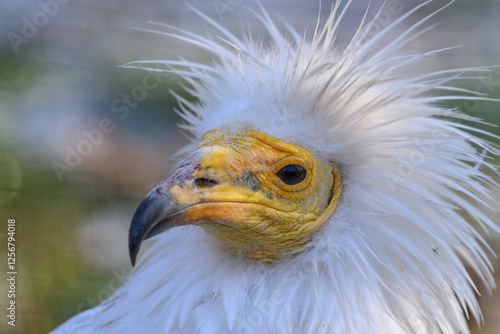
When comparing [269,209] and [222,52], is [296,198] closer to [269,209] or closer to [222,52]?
[269,209]

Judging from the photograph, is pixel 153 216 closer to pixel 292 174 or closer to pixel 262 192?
pixel 262 192

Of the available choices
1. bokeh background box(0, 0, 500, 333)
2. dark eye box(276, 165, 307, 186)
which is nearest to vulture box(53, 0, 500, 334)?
dark eye box(276, 165, 307, 186)

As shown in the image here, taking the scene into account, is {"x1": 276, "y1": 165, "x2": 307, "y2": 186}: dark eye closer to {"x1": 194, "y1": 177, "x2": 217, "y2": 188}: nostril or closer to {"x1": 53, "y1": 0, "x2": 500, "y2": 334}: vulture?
{"x1": 53, "y1": 0, "x2": 500, "y2": 334}: vulture

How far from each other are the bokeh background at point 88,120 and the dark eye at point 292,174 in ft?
9.32

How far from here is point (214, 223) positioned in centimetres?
192

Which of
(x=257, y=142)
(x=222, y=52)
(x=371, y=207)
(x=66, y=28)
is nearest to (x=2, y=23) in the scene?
(x=66, y=28)

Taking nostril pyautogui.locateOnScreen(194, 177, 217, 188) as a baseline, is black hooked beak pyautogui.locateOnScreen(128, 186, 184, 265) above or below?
below

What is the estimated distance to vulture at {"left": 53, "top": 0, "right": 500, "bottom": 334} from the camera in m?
1.90

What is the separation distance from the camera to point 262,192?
1.99 m

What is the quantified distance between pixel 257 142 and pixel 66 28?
190 inches

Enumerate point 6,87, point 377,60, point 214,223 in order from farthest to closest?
point 6,87
point 377,60
point 214,223

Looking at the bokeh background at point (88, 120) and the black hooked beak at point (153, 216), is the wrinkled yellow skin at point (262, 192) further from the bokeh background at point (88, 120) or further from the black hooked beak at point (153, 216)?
the bokeh background at point (88, 120)

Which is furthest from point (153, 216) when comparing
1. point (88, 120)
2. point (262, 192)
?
point (88, 120)

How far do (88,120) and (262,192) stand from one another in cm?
424
